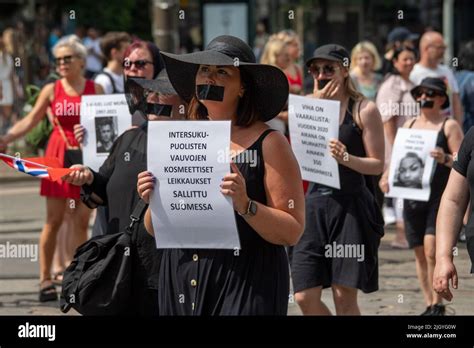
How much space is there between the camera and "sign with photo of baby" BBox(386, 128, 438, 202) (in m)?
8.74

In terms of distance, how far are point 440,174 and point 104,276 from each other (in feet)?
12.7

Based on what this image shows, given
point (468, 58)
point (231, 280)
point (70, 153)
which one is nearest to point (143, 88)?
point (231, 280)

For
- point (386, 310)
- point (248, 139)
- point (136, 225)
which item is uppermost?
point (248, 139)

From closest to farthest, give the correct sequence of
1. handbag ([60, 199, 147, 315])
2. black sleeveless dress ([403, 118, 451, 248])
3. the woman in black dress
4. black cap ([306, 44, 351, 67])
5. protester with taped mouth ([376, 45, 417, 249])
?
the woman in black dress < handbag ([60, 199, 147, 315]) < black cap ([306, 44, 351, 67]) < black sleeveless dress ([403, 118, 451, 248]) < protester with taped mouth ([376, 45, 417, 249])

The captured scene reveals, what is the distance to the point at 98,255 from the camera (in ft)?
18.4

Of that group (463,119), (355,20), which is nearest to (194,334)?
(463,119)

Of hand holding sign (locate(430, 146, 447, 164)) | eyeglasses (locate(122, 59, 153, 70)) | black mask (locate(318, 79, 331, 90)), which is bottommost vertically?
hand holding sign (locate(430, 146, 447, 164))

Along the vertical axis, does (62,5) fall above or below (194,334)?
above

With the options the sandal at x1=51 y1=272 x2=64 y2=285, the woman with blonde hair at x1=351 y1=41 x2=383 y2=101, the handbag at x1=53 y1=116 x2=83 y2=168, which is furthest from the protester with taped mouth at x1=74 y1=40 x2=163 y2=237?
the woman with blonde hair at x1=351 y1=41 x2=383 y2=101

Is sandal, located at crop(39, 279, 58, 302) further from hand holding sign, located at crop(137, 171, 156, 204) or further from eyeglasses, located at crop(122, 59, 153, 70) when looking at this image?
hand holding sign, located at crop(137, 171, 156, 204)

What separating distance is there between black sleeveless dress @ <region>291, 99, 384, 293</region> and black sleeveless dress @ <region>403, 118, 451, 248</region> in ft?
4.54

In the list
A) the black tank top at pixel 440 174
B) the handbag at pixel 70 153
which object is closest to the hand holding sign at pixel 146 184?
the black tank top at pixel 440 174

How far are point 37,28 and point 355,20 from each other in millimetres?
8886

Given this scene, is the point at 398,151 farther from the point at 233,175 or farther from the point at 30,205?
the point at 30,205
